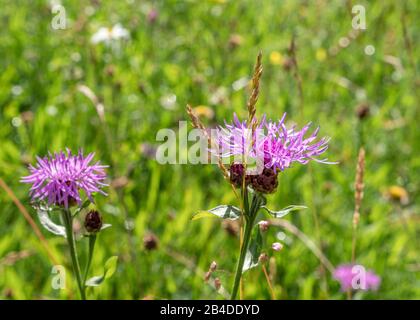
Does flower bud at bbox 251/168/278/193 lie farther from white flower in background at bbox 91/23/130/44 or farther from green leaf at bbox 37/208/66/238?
white flower in background at bbox 91/23/130/44

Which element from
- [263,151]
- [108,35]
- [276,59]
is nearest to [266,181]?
[263,151]

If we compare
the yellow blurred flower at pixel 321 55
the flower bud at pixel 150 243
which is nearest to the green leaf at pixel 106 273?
the flower bud at pixel 150 243

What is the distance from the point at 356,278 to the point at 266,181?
28.5 inches

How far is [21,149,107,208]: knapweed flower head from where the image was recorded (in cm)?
96

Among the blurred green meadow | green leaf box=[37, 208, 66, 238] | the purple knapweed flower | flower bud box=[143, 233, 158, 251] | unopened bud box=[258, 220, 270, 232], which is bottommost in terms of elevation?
unopened bud box=[258, 220, 270, 232]

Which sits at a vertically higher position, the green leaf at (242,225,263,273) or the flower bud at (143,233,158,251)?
the flower bud at (143,233,158,251)

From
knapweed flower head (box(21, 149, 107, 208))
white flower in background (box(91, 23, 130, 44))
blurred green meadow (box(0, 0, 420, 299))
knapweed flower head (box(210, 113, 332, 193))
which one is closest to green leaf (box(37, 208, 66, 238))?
knapweed flower head (box(21, 149, 107, 208))

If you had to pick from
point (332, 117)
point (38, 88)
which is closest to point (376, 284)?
point (332, 117)

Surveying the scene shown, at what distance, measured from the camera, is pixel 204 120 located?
7.48 feet

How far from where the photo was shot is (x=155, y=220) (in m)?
1.83

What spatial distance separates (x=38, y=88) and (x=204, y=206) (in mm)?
928

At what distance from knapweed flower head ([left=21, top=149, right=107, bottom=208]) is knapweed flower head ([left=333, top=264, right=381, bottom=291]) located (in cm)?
73

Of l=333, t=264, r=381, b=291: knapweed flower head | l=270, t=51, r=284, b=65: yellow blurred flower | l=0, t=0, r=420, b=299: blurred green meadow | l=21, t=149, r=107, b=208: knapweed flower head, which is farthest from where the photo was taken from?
l=270, t=51, r=284, b=65: yellow blurred flower

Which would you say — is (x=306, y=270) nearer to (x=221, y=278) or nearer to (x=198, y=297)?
(x=198, y=297)
